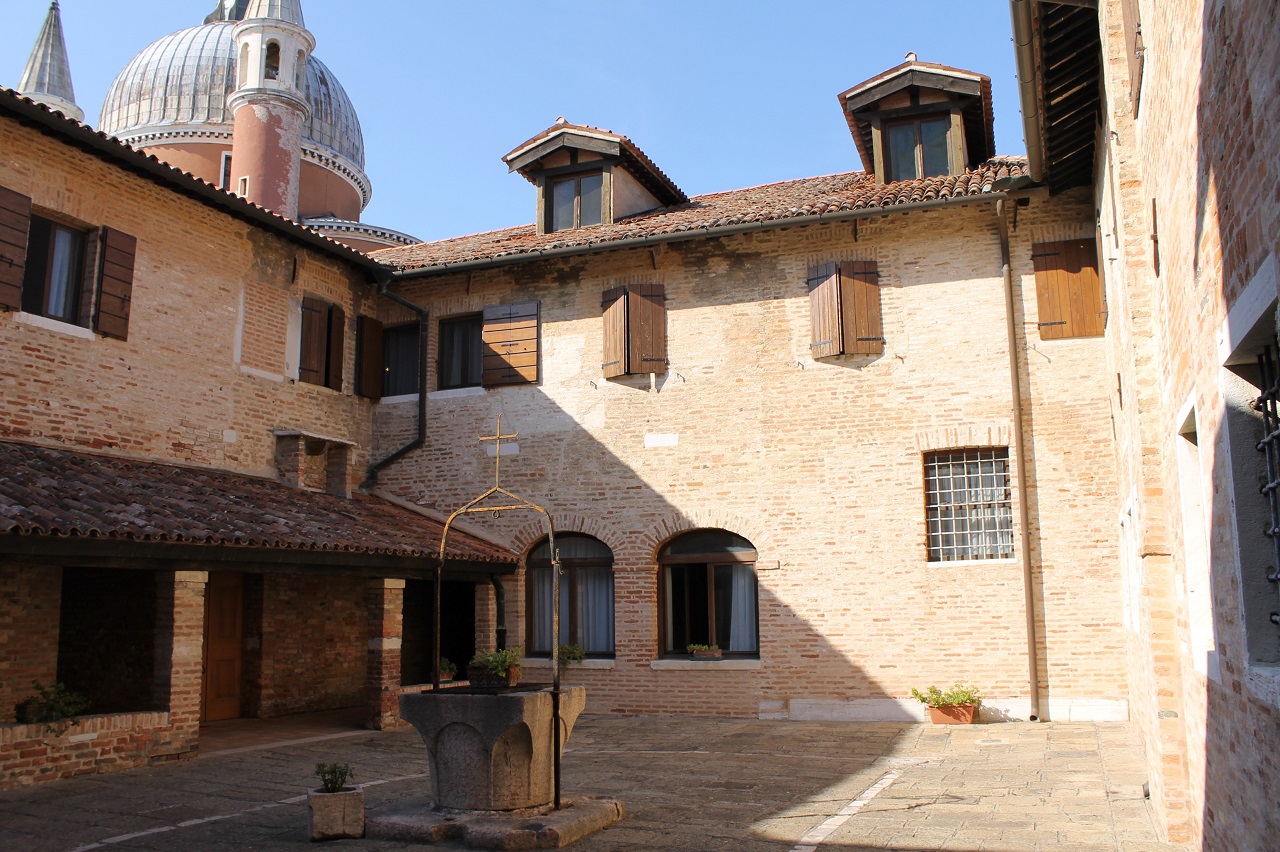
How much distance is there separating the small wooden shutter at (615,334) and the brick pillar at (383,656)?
4.24 meters

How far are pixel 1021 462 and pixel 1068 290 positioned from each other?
2.24 m

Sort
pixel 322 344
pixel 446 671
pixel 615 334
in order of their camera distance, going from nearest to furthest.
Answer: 1. pixel 446 671
2. pixel 615 334
3. pixel 322 344

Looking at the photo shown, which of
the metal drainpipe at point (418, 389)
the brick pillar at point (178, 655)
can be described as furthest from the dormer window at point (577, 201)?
the brick pillar at point (178, 655)

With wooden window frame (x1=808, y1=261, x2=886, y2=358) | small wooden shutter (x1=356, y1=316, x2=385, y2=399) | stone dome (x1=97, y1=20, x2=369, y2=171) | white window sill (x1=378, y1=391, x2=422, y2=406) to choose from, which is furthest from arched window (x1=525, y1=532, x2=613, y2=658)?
stone dome (x1=97, y1=20, x2=369, y2=171)

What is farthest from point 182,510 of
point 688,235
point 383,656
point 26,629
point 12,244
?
point 688,235

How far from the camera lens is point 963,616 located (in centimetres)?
1292

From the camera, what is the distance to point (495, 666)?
14.0 m

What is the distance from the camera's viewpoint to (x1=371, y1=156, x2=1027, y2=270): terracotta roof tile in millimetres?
13773

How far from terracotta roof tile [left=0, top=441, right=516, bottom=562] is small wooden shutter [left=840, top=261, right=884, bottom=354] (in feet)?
18.6

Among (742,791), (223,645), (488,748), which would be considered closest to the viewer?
(488,748)

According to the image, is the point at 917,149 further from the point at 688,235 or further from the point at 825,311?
the point at 688,235

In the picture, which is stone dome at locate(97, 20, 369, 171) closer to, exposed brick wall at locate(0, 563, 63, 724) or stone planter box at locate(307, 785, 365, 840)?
exposed brick wall at locate(0, 563, 63, 724)

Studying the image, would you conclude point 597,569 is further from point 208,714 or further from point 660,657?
point 208,714

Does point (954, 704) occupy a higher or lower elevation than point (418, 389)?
lower
